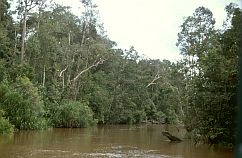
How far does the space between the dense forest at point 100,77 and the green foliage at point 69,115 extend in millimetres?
49

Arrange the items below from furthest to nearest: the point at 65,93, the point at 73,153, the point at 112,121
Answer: the point at 112,121 < the point at 65,93 < the point at 73,153

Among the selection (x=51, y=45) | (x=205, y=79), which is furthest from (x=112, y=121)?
(x=205, y=79)

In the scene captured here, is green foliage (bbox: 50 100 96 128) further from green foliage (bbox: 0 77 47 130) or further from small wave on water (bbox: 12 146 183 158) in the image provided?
small wave on water (bbox: 12 146 183 158)

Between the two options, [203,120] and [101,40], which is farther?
[101,40]

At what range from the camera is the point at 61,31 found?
4578 cm

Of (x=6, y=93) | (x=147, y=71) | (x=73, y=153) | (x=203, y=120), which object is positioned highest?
(x=147, y=71)

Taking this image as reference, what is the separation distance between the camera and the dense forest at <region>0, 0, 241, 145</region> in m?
19.0

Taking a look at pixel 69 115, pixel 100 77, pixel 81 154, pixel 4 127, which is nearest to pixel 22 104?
pixel 4 127

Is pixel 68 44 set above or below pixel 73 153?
above

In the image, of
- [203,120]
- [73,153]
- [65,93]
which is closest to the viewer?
[73,153]

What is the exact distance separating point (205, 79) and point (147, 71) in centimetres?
3653

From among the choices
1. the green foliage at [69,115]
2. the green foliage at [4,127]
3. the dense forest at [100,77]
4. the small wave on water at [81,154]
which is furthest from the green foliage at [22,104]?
the small wave on water at [81,154]

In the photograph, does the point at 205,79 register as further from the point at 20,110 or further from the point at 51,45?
the point at 51,45

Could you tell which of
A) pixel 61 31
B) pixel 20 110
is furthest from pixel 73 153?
pixel 61 31
